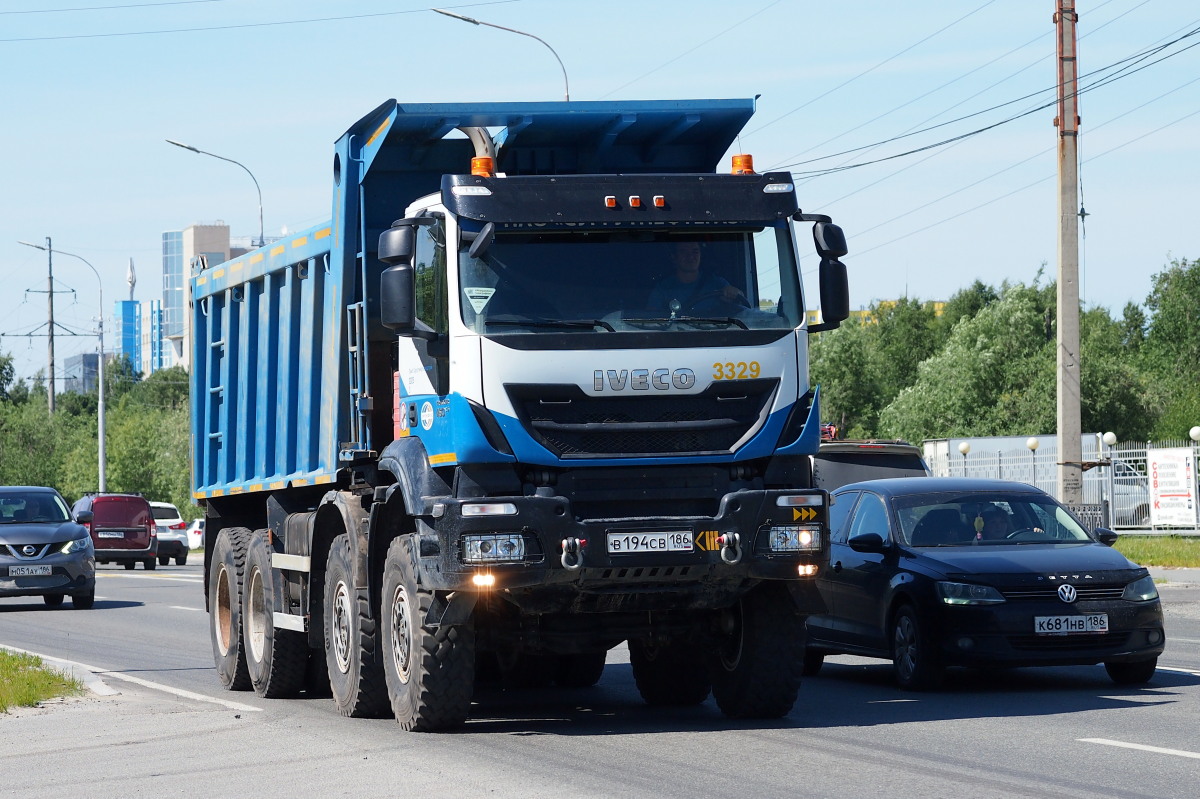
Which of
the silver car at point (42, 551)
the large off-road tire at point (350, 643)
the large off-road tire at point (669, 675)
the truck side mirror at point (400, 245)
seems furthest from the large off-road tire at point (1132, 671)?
the silver car at point (42, 551)

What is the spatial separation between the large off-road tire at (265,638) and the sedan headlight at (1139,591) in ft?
18.8

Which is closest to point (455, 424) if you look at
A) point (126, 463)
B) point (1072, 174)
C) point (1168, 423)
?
point (1072, 174)

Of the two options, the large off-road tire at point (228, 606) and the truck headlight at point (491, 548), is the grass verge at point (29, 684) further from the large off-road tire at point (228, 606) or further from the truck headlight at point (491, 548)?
the truck headlight at point (491, 548)

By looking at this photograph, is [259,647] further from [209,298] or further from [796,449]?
[796,449]

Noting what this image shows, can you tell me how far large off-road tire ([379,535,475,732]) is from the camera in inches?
394

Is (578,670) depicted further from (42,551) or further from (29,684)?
(42,551)

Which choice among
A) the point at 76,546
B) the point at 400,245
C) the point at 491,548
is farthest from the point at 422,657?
the point at 76,546

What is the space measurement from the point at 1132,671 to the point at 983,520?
1.55m

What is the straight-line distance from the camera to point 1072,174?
25.2 meters

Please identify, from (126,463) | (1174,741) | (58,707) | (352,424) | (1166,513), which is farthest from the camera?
(126,463)

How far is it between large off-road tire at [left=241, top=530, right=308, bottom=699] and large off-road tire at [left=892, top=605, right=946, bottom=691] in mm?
4269

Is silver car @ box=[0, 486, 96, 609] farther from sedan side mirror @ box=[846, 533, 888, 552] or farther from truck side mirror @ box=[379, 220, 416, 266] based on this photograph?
truck side mirror @ box=[379, 220, 416, 266]

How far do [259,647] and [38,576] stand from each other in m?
13.2

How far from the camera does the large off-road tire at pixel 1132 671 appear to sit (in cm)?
1223
